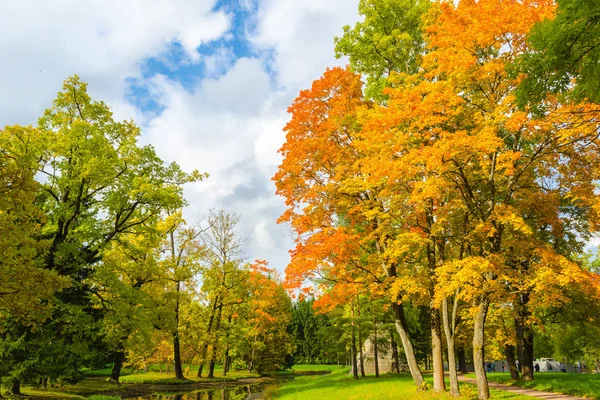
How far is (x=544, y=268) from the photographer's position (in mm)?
12484

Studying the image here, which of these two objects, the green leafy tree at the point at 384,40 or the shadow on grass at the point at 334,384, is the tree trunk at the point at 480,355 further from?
the green leafy tree at the point at 384,40

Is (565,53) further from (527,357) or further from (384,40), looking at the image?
(527,357)

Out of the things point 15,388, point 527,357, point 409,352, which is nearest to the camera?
point 15,388

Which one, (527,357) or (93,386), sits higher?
(527,357)

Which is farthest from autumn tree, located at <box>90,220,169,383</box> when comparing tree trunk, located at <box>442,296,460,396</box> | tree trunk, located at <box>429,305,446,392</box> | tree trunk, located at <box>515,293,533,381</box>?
tree trunk, located at <box>515,293,533,381</box>

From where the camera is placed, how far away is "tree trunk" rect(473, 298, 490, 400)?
45.6ft

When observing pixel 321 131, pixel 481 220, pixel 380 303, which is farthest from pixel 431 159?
pixel 380 303

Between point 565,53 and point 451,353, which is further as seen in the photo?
point 451,353

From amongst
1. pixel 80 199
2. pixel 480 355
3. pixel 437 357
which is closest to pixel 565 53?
pixel 480 355

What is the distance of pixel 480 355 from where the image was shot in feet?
46.8

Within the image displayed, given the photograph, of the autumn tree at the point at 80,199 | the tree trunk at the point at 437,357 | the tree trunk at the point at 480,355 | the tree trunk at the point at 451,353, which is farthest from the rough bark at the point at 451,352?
the autumn tree at the point at 80,199

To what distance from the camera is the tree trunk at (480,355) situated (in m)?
13.9

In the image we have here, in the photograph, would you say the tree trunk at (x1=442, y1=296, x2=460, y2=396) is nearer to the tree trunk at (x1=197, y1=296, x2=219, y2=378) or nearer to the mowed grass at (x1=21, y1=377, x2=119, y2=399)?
the mowed grass at (x1=21, y1=377, x2=119, y2=399)

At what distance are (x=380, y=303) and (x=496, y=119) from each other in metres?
19.8
